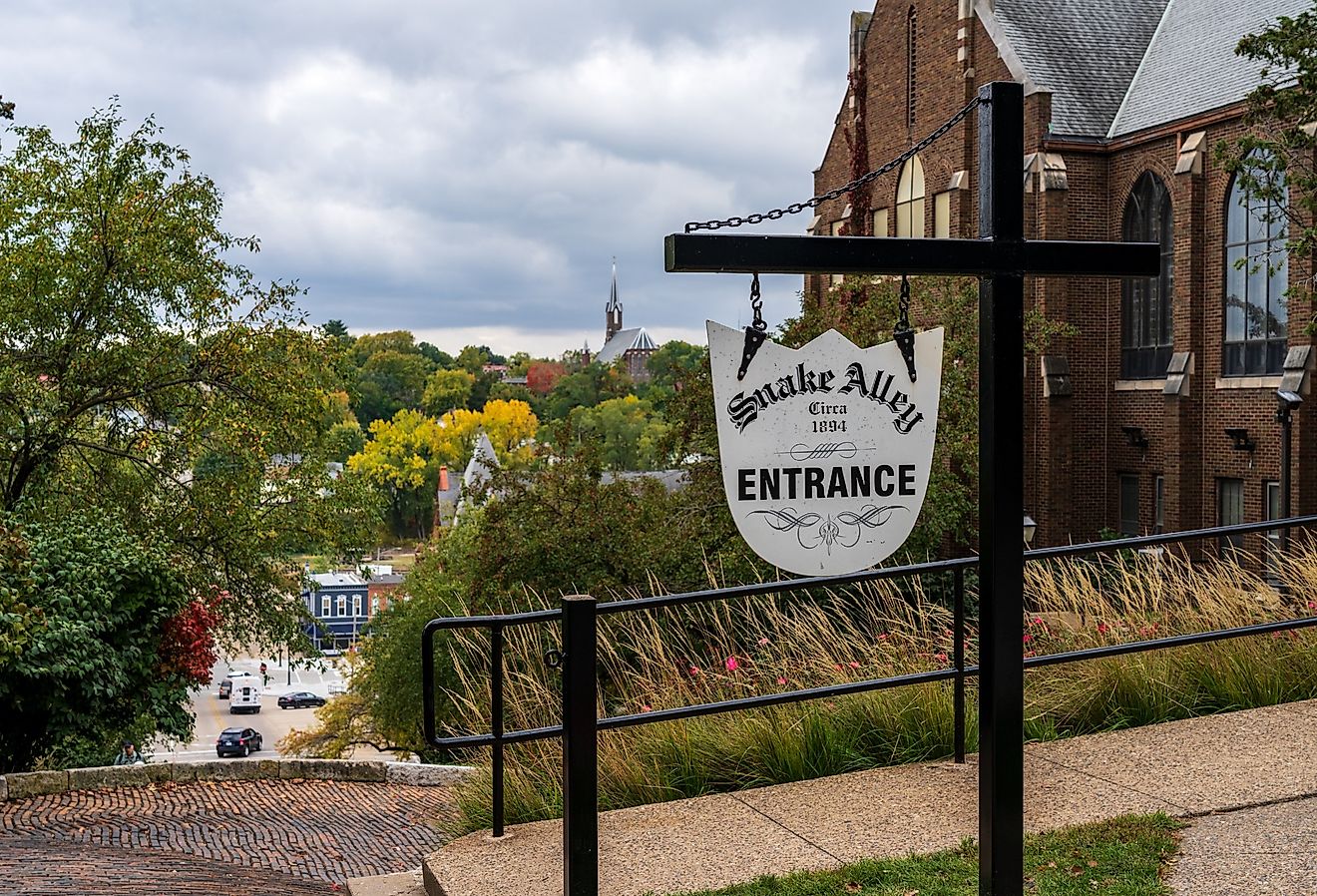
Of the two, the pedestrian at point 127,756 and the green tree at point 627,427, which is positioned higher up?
the green tree at point 627,427

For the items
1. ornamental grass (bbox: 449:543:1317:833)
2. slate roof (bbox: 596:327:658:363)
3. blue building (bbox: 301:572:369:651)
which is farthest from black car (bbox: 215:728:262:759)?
slate roof (bbox: 596:327:658:363)

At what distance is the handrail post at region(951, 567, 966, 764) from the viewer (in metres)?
6.06

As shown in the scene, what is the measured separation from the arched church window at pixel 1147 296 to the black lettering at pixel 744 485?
92.4 feet

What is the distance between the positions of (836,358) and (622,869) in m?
2.31

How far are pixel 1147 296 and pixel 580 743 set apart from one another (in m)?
29.2

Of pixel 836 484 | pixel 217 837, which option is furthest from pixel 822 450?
pixel 217 837

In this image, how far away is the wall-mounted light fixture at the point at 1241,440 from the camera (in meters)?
27.1

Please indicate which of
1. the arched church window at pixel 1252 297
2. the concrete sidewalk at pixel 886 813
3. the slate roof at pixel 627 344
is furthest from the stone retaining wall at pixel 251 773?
the slate roof at pixel 627 344

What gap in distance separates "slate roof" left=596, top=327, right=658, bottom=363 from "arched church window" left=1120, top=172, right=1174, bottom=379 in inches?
5451

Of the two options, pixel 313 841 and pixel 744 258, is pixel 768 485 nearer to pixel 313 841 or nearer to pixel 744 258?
pixel 744 258

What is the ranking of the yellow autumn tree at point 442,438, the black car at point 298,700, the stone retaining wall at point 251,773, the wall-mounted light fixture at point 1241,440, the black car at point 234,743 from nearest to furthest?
1. the stone retaining wall at point 251,773
2. the wall-mounted light fixture at point 1241,440
3. the black car at point 234,743
4. the black car at point 298,700
5. the yellow autumn tree at point 442,438

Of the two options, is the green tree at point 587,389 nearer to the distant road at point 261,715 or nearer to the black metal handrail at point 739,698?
the distant road at point 261,715

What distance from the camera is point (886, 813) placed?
5.61 metres

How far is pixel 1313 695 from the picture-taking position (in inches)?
289
